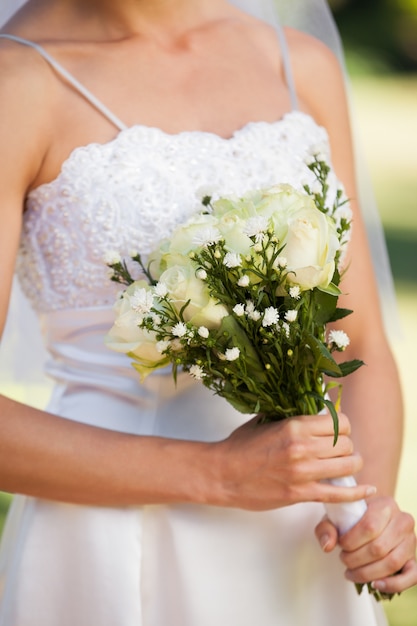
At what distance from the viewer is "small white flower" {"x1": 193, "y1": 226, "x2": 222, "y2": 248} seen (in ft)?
6.33

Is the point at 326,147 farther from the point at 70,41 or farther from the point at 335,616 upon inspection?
the point at 335,616

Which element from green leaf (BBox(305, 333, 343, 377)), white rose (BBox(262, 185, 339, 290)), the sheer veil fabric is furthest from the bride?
the sheer veil fabric

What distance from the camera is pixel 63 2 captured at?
2.57 m

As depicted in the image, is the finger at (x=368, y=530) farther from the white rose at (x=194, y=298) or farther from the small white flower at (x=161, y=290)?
the small white flower at (x=161, y=290)

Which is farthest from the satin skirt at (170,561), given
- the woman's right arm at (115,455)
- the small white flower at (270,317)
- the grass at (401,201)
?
the grass at (401,201)

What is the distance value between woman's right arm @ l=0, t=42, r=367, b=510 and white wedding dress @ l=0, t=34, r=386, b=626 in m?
0.11

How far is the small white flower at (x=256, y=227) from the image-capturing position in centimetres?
193

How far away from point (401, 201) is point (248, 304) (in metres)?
9.43

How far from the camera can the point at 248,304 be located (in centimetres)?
195

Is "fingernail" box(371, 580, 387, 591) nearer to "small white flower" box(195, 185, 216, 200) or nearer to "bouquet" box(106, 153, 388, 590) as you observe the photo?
"bouquet" box(106, 153, 388, 590)

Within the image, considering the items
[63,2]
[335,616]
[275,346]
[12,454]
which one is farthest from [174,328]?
[63,2]

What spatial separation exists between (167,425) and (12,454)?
38 cm

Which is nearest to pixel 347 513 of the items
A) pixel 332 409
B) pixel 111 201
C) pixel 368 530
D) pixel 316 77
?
pixel 368 530

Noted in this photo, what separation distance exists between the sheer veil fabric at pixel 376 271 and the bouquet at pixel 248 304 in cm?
95
